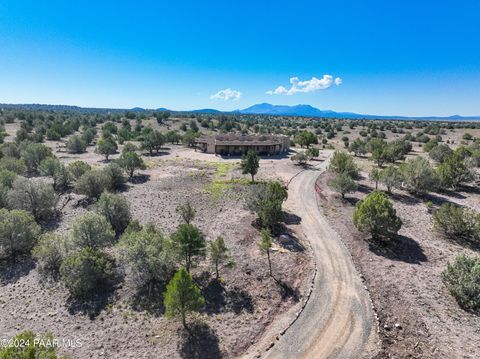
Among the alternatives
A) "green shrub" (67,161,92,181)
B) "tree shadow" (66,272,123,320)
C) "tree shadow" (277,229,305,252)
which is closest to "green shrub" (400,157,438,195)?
"tree shadow" (277,229,305,252)

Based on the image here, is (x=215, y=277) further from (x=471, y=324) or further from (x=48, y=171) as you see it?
(x=48, y=171)

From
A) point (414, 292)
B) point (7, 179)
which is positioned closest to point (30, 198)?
point (7, 179)

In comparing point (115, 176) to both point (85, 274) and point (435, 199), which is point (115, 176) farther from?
point (435, 199)

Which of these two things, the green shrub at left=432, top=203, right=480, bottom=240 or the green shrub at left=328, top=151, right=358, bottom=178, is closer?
the green shrub at left=432, top=203, right=480, bottom=240

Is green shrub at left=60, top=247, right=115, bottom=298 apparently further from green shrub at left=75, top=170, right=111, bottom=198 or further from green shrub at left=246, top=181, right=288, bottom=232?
green shrub at left=75, top=170, right=111, bottom=198

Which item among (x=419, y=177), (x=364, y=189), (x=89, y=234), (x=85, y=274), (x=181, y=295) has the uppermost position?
(x=419, y=177)

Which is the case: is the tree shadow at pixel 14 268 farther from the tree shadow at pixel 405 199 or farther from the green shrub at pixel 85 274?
the tree shadow at pixel 405 199

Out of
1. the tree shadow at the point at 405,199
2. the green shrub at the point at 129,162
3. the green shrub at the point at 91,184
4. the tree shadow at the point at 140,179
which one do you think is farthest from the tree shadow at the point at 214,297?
the green shrub at the point at 129,162
